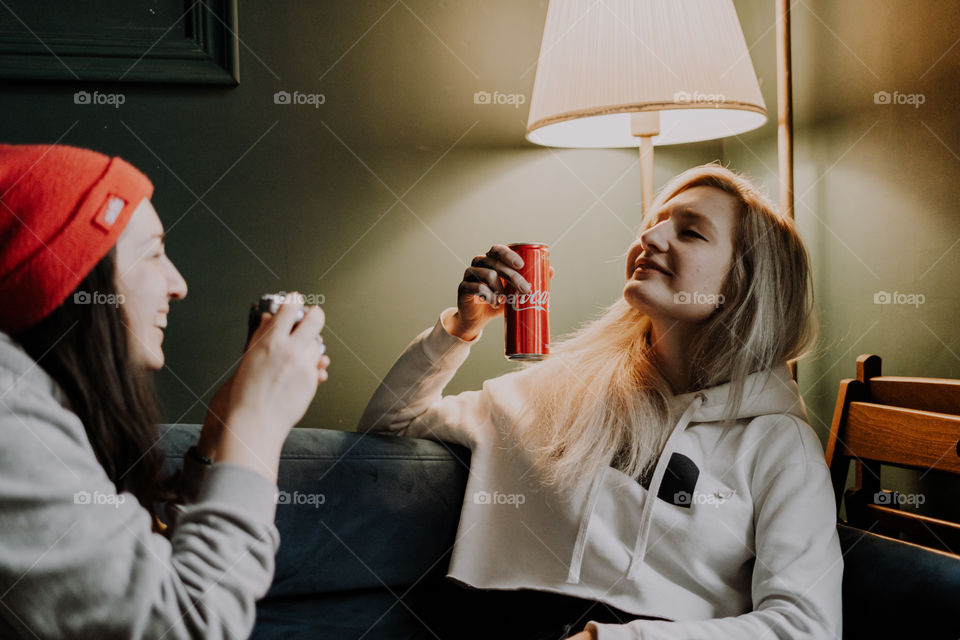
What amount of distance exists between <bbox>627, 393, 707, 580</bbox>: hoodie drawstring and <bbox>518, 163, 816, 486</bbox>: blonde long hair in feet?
0.07

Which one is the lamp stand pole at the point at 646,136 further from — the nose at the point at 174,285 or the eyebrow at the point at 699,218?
the nose at the point at 174,285

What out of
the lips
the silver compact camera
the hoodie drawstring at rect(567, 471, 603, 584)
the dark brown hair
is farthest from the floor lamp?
the dark brown hair

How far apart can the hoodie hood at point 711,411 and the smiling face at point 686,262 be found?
119mm

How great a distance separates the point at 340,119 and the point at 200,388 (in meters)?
0.64

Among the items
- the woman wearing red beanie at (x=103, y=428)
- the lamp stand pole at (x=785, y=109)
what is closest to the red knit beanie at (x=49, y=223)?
the woman wearing red beanie at (x=103, y=428)

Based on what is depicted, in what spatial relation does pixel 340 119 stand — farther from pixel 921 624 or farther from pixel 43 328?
pixel 921 624

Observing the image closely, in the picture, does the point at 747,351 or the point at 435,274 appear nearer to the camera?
the point at 747,351

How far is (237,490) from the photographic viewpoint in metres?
0.67

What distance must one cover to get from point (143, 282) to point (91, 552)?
26 centimetres

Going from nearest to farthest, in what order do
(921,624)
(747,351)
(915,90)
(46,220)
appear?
(46,220)
(921,624)
(747,351)
(915,90)

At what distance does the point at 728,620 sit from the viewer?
99cm

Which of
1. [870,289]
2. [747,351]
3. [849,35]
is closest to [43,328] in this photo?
[747,351]

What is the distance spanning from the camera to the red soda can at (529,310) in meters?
1.17

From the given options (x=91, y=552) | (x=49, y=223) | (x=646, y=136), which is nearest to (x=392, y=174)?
(x=646, y=136)
